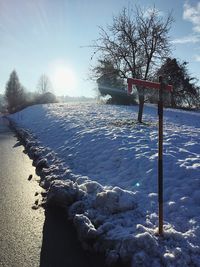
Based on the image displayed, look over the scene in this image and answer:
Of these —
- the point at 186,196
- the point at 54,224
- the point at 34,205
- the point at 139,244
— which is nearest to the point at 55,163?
the point at 34,205

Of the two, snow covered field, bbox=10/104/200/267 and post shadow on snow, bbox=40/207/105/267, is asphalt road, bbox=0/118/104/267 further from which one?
snow covered field, bbox=10/104/200/267

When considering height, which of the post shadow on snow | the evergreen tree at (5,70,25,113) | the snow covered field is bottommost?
the post shadow on snow

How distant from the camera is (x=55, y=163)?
1031 centimetres

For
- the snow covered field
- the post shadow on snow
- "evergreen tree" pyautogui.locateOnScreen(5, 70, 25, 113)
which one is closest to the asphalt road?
the post shadow on snow

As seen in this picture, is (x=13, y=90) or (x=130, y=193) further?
(x=13, y=90)

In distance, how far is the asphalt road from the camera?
5203 mm

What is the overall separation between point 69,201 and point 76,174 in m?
1.75

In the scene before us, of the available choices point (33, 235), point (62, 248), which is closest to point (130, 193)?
point (62, 248)

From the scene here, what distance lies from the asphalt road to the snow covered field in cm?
26

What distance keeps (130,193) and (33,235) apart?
2.08 m

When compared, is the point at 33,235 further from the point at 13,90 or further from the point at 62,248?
the point at 13,90

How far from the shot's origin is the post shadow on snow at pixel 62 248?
5172 mm

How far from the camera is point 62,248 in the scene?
564 cm

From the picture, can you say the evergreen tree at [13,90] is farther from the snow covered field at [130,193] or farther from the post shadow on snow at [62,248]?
the post shadow on snow at [62,248]
